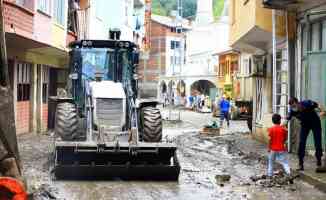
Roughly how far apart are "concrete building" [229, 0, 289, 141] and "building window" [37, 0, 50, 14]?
6548mm

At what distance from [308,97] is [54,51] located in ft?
38.5

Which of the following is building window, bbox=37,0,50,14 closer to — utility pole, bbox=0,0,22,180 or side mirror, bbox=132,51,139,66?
side mirror, bbox=132,51,139,66

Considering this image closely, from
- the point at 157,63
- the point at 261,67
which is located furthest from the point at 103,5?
the point at 157,63

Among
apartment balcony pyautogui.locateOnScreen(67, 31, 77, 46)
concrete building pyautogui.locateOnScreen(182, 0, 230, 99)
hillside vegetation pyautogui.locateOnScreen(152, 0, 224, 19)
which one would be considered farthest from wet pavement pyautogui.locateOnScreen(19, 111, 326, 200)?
hillside vegetation pyautogui.locateOnScreen(152, 0, 224, 19)

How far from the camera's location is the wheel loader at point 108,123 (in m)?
12.6

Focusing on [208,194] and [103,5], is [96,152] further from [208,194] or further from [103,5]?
[103,5]

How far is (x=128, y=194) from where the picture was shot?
11227 millimetres

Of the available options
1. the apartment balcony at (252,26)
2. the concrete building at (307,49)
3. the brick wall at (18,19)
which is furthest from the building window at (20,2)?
the concrete building at (307,49)

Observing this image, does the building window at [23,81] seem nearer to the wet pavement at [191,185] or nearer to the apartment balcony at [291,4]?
the wet pavement at [191,185]

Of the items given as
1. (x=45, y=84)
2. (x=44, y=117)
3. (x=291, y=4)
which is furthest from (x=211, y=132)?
(x=291, y=4)

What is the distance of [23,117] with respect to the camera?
23.9 m

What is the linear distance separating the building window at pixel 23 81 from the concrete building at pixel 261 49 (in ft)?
25.8

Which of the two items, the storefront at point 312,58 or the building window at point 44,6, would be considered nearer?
the storefront at point 312,58

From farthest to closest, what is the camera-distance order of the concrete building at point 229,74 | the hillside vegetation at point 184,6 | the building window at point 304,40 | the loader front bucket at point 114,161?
1. the hillside vegetation at point 184,6
2. the concrete building at point 229,74
3. the building window at point 304,40
4. the loader front bucket at point 114,161
